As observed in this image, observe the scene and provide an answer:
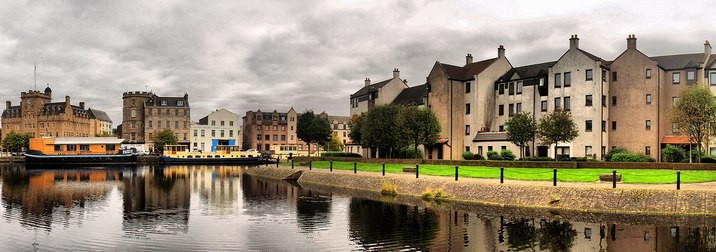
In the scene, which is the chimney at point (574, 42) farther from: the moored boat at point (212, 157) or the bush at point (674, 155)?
the moored boat at point (212, 157)

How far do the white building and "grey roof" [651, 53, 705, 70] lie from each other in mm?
91610

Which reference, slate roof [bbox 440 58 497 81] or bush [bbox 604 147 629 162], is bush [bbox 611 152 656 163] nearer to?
bush [bbox 604 147 629 162]

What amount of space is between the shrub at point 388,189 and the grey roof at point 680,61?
37325 mm

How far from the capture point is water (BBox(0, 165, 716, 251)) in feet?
60.5

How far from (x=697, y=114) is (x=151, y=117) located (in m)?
112

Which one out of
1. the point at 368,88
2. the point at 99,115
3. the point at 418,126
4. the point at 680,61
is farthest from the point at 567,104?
the point at 99,115

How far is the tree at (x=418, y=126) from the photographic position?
191 feet

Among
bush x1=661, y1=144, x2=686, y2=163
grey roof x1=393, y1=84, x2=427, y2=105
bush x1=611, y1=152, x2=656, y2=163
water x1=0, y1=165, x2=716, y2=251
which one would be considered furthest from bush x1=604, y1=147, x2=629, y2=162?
water x1=0, y1=165, x2=716, y2=251

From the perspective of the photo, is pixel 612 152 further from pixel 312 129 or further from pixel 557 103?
pixel 312 129

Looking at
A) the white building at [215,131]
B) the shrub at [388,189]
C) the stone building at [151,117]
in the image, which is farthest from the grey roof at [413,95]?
the stone building at [151,117]

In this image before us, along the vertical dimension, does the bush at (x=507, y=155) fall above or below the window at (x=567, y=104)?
below

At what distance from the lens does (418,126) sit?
5822cm

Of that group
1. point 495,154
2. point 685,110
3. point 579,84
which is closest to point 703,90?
point 685,110

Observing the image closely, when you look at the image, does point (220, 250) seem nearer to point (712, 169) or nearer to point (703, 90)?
point (712, 169)
